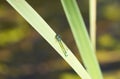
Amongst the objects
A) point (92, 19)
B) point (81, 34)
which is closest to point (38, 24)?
point (81, 34)

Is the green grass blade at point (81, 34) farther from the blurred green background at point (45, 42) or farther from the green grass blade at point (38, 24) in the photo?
the blurred green background at point (45, 42)

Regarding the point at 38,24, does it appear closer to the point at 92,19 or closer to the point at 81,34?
the point at 81,34

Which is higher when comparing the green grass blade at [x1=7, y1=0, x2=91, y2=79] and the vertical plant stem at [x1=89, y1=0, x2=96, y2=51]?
the vertical plant stem at [x1=89, y1=0, x2=96, y2=51]

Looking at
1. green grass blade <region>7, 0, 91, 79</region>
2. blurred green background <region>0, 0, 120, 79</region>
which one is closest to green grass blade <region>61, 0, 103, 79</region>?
green grass blade <region>7, 0, 91, 79</region>

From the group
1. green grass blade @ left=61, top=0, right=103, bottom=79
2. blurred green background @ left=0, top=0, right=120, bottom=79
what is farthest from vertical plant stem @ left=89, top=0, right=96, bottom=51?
green grass blade @ left=61, top=0, right=103, bottom=79

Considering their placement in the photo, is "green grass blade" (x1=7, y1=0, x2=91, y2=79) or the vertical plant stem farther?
the vertical plant stem

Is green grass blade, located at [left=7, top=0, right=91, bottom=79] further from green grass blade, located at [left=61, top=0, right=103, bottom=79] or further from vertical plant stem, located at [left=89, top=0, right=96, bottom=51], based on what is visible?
vertical plant stem, located at [left=89, top=0, right=96, bottom=51]
